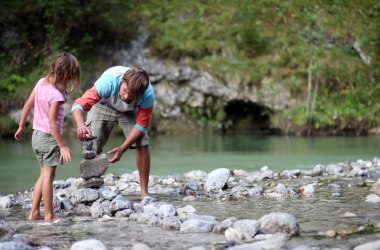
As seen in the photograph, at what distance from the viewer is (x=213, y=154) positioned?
11531 mm

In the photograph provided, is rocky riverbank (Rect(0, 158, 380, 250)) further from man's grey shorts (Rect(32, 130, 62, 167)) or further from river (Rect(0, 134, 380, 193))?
river (Rect(0, 134, 380, 193))

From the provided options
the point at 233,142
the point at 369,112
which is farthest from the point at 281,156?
the point at 369,112

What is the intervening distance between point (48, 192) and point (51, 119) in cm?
58

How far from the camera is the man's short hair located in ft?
16.9

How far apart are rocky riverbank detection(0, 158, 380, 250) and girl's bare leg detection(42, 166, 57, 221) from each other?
13 centimetres

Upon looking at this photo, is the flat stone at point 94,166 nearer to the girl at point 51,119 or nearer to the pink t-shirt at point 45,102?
the girl at point 51,119

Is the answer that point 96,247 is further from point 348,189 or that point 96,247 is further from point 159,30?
point 159,30

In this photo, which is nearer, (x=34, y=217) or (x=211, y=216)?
(x=211, y=216)

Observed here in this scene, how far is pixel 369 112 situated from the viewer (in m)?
15.8

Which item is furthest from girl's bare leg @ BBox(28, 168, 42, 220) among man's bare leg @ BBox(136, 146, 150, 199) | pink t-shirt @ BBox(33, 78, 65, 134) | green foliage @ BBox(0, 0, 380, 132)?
green foliage @ BBox(0, 0, 380, 132)

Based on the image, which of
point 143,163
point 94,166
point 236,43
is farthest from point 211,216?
point 236,43

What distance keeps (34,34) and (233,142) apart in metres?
7.03

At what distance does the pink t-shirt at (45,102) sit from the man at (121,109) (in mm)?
276

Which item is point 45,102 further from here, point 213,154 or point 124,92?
point 213,154
